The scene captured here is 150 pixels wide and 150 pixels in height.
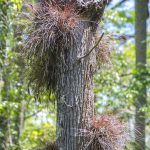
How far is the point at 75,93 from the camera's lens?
3857 mm

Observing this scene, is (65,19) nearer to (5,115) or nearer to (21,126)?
(5,115)

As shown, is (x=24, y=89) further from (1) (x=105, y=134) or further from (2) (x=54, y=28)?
(1) (x=105, y=134)

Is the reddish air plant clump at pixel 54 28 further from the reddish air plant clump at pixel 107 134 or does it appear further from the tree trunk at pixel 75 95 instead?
the reddish air plant clump at pixel 107 134

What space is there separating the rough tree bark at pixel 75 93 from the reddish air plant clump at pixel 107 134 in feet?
0.23

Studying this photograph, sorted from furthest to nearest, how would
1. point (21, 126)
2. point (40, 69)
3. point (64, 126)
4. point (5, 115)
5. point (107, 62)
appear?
1. point (21, 126)
2. point (5, 115)
3. point (107, 62)
4. point (40, 69)
5. point (64, 126)

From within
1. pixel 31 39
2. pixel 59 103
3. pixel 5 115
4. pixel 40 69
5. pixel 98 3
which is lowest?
pixel 5 115

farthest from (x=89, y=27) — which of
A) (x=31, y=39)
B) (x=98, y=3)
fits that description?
(x=31, y=39)

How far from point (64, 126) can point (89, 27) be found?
100cm

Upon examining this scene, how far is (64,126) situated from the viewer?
3.83m

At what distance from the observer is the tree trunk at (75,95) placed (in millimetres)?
3785

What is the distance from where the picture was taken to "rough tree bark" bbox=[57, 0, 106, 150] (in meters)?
3.79

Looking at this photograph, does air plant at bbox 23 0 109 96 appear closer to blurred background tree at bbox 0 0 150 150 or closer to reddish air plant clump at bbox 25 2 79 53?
reddish air plant clump at bbox 25 2 79 53

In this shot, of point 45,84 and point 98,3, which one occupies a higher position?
point 98,3

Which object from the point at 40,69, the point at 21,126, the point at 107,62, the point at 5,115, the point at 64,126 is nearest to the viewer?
the point at 64,126
